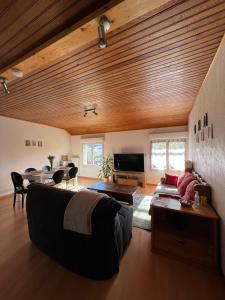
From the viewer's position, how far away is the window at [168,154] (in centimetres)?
503

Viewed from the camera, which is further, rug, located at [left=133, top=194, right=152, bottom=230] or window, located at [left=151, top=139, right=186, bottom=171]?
window, located at [left=151, top=139, right=186, bottom=171]

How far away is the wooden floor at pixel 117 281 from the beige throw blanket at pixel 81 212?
1.94 ft

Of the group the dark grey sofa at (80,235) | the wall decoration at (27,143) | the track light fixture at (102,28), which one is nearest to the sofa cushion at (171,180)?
the dark grey sofa at (80,235)

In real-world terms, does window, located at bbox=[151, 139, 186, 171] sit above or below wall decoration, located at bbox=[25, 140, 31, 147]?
below

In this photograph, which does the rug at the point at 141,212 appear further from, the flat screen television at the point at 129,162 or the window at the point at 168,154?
the window at the point at 168,154

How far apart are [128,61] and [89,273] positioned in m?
2.74

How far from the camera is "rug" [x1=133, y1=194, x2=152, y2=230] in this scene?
8.82ft

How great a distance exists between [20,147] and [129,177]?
162 inches

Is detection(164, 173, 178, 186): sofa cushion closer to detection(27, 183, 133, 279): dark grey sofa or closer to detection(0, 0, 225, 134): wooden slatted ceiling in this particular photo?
detection(0, 0, 225, 134): wooden slatted ceiling

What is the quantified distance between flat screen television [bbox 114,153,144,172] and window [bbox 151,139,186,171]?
1.63 feet

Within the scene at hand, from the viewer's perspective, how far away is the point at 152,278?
5.18ft

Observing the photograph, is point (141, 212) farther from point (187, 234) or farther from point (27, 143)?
point (27, 143)

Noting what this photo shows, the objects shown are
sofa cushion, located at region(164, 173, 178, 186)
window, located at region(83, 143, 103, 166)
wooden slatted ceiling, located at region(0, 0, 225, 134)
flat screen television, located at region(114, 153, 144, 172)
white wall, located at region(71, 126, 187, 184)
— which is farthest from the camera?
window, located at region(83, 143, 103, 166)

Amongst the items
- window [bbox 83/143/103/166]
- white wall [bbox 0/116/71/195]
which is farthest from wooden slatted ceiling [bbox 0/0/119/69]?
window [bbox 83/143/103/166]
